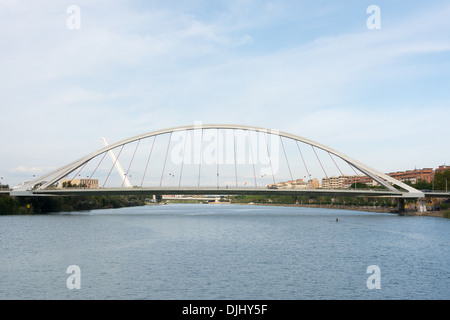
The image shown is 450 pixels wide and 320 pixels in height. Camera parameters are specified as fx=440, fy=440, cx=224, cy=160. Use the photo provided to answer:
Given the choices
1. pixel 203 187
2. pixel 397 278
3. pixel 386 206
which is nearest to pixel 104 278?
pixel 397 278

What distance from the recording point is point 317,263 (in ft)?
102

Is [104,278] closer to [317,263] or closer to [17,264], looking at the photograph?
[17,264]

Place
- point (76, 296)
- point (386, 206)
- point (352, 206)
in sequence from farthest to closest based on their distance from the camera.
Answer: point (352, 206) < point (386, 206) < point (76, 296)

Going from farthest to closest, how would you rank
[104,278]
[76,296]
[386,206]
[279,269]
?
[386,206] < [279,269] < [104,278] < [76,296]

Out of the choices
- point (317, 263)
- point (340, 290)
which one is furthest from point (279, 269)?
point (340, 290)

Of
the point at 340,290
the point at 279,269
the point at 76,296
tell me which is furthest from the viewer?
the point at 279,269

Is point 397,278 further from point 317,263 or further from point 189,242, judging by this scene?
point 189,242

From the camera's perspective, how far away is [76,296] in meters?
21.4

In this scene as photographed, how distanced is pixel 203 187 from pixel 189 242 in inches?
1433

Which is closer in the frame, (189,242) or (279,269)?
(279,269)

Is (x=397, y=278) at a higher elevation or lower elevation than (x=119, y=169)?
lower
